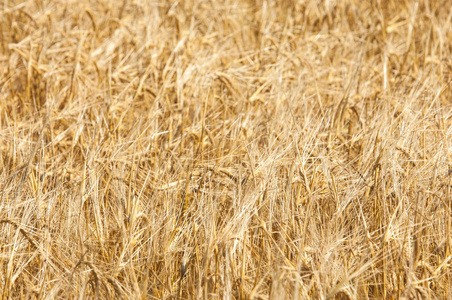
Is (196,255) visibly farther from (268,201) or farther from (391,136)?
(391,136)

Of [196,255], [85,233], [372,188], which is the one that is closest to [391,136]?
[372,188]

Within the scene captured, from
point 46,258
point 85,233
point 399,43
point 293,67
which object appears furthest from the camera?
point 399,43

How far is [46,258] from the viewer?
63.2 inches

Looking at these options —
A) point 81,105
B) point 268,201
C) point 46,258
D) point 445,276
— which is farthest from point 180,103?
point 445,276

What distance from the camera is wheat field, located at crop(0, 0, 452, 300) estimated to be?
1.60 metres

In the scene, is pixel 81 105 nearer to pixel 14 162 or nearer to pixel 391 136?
pixel 14 162

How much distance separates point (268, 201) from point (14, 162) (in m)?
1.01

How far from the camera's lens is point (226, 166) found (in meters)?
2.07

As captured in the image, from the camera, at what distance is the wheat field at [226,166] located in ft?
5.25

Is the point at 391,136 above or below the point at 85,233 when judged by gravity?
above

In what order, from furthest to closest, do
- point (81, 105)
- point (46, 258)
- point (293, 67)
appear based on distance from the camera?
point (293, 67) < point (81, 105) < point (46, 258)

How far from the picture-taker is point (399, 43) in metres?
3.40

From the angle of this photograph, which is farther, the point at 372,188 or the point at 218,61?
the point at 218,61

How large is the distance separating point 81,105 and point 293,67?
3.69ft
